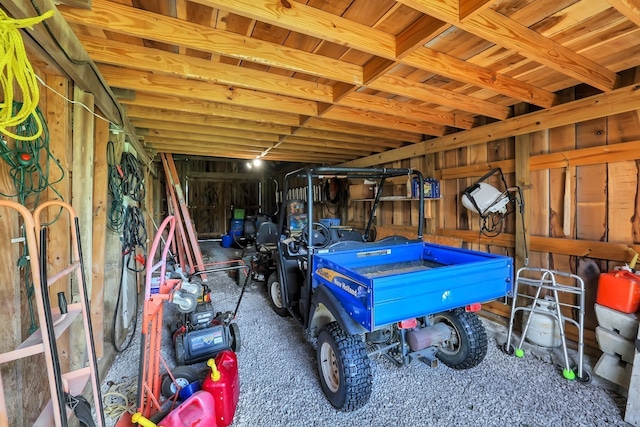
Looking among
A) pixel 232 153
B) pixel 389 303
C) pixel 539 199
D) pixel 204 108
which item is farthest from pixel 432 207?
pixel 232 153

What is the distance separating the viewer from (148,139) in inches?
164

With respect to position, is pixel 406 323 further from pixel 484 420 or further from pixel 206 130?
pixel 206 130

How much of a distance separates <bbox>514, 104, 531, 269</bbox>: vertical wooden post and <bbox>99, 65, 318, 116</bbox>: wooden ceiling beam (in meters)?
2.18

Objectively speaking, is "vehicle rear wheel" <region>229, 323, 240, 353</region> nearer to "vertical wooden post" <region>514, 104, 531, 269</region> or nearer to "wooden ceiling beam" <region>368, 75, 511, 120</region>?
"wooden ceiling beam" <region>368, 75, 511, 120</region>

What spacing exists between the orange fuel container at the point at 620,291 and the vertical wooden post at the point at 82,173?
3.76 m

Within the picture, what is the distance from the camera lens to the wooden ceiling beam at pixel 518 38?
1360mm

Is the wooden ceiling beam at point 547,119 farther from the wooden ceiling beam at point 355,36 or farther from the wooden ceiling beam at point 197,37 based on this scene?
the wooden ceiling beam at point 197,37

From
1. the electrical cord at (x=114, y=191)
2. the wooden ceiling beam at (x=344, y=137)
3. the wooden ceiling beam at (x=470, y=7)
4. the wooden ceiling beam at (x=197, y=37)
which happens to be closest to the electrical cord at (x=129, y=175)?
the electrical cord at (x=114, y=191)

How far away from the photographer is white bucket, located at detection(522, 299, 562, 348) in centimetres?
249

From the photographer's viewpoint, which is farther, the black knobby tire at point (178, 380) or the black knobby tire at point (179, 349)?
the black knobby tire at point (179, 349)

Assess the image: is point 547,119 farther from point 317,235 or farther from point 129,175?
point 129,175

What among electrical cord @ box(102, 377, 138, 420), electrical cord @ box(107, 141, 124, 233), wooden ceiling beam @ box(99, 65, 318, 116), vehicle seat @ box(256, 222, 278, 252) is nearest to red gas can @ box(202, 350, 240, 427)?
electrical cord @ box(102, 377, 138, 420)

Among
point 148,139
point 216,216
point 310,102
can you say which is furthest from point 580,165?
point 216,216

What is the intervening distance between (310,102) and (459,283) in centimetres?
218
